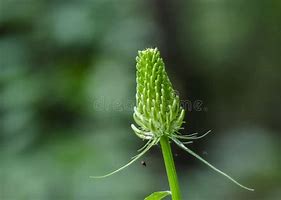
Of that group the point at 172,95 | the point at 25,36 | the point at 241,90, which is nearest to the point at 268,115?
the point at 241,90

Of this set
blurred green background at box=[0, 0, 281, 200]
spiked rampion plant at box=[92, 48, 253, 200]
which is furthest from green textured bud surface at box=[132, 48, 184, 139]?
blurred green background at box=[0, 0, 281, 200]

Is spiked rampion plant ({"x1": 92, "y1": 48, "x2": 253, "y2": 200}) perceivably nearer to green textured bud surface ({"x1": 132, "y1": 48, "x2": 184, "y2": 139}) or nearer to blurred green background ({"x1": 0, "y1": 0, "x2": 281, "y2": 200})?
green textured bud surface ({"x1": 132, "y1": 48, "x2": 184, "y2": 139})

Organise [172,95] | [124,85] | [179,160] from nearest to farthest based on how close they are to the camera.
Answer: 1. [172,95]
2. [124,85]
3. [179,160]

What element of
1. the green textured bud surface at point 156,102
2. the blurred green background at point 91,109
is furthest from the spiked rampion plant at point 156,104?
the blurred green background at point 91,109

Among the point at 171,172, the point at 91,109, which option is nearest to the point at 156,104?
the point at 171,172

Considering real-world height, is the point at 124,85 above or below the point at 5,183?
above

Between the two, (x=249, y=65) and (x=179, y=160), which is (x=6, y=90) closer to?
(x=179, y=160)

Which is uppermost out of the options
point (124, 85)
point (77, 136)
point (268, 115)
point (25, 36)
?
point (25, 36)
